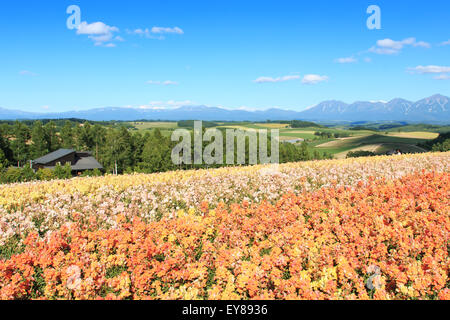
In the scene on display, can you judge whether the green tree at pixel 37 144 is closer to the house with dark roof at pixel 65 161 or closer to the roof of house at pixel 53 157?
the house with dark roof at pixel 65 161

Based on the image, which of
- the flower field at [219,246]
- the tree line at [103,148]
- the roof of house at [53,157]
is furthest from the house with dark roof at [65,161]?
the flower field at [219,246]

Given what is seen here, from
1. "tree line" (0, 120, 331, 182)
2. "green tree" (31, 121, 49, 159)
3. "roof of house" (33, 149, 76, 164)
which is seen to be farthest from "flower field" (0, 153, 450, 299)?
"green tree" (31, 121, 49, 159)

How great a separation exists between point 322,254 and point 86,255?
14.4ft

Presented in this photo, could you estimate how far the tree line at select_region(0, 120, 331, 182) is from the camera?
61.6 m

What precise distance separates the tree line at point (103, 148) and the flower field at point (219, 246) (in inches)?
1962

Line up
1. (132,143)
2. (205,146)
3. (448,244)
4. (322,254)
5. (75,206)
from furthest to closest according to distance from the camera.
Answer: (132,143), (205,146), (75,206), (448,244), (322,254)

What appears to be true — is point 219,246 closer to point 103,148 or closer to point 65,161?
point 65,161

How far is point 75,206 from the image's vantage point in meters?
9.34

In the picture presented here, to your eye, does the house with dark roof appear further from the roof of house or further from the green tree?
the green tree

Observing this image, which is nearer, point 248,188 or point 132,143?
point 248,188
